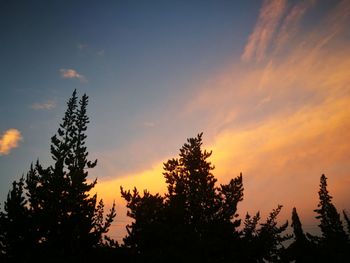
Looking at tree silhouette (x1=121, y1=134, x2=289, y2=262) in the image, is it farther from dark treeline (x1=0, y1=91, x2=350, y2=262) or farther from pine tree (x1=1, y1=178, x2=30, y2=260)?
pine tree (x1=1, y1=178, x2=30, y2=260)

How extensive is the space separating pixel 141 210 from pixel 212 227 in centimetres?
495

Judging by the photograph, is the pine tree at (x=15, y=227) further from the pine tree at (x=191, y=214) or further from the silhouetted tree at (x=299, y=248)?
the silhouetted tree at (x=299, y=248)

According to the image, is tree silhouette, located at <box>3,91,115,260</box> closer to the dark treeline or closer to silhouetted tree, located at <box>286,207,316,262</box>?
the dark treeline

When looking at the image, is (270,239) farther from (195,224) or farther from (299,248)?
(299,248)

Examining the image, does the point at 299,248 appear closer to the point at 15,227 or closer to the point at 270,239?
the point at 270,239

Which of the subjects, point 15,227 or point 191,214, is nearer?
point 191,214

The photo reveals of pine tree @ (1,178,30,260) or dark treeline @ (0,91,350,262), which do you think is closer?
dark treeline @ (0,91,350,262)

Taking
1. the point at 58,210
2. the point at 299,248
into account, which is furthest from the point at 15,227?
the point at 299,248

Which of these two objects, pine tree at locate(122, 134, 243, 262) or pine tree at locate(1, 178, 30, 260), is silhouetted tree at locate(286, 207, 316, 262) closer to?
pine tree at locate(122, 134, 243, 262)

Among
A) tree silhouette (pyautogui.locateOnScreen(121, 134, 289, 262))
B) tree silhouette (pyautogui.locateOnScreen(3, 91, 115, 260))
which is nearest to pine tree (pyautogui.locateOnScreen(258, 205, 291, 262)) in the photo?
tree silhouette (pyautogui.locateOnScreen(121, 134, 289, 262))

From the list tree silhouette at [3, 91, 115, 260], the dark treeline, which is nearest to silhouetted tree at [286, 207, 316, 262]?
the dark treeline

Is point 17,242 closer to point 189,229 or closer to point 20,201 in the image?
point 20,201

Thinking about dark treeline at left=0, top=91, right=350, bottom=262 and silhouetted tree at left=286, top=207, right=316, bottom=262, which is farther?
silhouetted tree at left=286, top=207, right=316, bottom=262

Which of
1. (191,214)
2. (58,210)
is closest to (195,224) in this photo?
(191,214)
